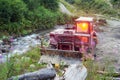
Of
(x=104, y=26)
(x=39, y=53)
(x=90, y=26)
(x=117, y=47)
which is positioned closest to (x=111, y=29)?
(x=104, y=26)

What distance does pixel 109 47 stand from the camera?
2756 centimetres

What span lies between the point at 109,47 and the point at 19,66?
15.2m

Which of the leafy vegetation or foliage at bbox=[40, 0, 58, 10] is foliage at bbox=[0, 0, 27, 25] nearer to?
the leafy vegetation

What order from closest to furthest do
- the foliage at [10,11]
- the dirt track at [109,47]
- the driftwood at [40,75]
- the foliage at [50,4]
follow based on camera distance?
1. the driftwood at [40,75]
2. the dirt track at [109,47]
3. the foliage at [10,11]
4. the foliage at [50,4]

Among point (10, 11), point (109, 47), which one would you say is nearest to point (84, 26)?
point (109, 47)

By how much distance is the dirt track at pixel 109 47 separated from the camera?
20.9 meters

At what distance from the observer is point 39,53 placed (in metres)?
19.2

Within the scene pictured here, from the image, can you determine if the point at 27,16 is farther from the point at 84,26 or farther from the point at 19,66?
the point at 19,66

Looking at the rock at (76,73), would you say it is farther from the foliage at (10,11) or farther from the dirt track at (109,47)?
the foliage at (10,11)

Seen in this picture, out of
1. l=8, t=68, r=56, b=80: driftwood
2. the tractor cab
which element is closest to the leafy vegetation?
the tractor cab

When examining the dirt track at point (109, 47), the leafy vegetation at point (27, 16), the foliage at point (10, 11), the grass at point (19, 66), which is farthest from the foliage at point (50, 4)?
the grass at point (19, 66)

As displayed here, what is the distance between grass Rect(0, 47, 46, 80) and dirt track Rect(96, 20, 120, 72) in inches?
156

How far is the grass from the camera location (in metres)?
9.88

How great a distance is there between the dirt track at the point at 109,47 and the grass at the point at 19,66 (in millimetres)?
3962
